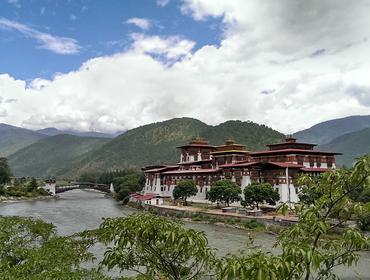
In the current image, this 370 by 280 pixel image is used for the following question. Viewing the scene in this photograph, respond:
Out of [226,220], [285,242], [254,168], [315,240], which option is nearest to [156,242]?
[285,242]

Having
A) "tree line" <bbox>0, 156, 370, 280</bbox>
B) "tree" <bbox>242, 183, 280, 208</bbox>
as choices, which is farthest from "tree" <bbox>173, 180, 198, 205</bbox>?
"tree line" <bbox>0, 156, 370, 280</bbox>

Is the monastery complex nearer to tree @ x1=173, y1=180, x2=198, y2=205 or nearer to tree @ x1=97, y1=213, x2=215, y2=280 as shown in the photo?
tree @ x1=173, y1=180, x2=198, y2=205

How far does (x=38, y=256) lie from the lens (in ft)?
44.1

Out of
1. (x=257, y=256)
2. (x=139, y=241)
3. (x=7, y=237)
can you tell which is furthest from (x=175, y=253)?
(x=7, y=237)

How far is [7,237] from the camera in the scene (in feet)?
52.3

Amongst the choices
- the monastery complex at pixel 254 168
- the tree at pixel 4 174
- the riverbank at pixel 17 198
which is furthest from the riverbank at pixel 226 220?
the tree at pixel 4 174

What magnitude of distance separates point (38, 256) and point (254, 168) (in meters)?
56.9

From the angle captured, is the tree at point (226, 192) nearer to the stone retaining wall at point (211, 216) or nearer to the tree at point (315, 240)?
the stone retaining wall at point (211, 216)

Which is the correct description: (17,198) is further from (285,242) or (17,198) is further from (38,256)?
(285,242)

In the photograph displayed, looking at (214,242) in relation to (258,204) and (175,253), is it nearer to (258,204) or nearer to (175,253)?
(258,204)

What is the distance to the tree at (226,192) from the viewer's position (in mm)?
64812

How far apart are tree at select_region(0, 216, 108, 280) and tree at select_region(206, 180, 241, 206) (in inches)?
1882

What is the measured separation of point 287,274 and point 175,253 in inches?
117

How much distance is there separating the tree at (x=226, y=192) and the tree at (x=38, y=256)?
47.8 metres
